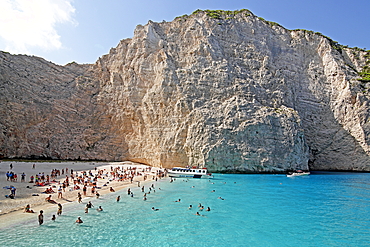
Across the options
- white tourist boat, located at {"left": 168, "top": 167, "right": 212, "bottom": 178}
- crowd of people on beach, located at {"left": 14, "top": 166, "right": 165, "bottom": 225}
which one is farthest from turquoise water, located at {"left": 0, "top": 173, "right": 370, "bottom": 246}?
white tourist boat, located at {"left": 168, "top": 167, "right": 212, "bottom": 178}

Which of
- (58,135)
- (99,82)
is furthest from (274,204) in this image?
(99,82)

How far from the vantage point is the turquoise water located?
47.2 feet

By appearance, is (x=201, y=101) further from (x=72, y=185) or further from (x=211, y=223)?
(x=211, y=223)

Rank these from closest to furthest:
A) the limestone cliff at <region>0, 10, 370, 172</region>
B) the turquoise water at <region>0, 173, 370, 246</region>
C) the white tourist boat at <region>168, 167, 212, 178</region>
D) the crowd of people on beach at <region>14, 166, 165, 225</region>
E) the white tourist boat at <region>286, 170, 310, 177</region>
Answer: the turquoise water at <region>0, 173, 370, 246</region> < the crowd of people on beach at <region>14, 166, 165, 225</region> < the white tourist boat at <region>168, 167, 212, 178</region> < the white tourist boat at <region>286, 170, 310, 177</region> < the limestone cliff at <region>0, 10, 370, 172</region>

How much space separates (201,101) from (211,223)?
34782 millimetres

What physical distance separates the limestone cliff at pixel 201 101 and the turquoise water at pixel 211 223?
68.1 feet

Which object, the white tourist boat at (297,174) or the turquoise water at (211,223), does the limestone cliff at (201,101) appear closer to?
the white tourist boat at (297,174)

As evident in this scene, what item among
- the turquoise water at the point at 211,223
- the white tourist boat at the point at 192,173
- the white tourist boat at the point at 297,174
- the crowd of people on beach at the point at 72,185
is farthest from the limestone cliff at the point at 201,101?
the turquoise water at the point at 211,223

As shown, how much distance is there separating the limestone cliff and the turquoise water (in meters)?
20.8

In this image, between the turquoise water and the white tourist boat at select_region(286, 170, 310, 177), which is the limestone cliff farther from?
the turquoise water

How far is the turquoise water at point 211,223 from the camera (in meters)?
14.4

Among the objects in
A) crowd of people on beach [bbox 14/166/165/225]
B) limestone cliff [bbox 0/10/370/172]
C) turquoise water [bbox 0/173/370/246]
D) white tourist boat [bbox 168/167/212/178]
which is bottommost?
turquoise water [bbox 0/173/370/246]

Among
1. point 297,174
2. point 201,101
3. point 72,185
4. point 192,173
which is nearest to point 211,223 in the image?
point 72,185

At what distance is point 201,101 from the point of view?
50.4 m
